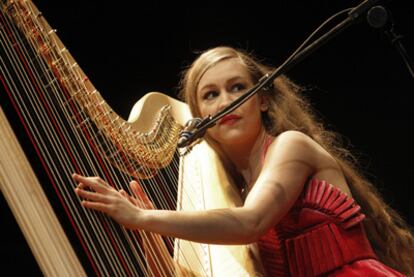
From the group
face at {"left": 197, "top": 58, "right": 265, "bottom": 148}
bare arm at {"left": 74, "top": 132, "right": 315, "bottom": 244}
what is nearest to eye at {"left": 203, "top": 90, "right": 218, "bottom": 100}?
face at {"left": 197, "top": 58, "right": 265, "bottom": 148}

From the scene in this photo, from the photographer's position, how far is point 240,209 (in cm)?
138

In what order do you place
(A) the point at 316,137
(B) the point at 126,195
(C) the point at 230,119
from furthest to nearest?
1. (A) the point at 316,137
2. (C) the point at 230,119
3. (B) the point at 126,195

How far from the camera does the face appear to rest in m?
1.72

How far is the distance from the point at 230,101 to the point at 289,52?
1.00 m

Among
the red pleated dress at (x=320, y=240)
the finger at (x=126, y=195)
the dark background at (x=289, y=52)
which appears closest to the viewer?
the finger at (x=126, y=195)

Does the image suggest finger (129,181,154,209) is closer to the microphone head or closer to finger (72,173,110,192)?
finger (72,173,110,192)

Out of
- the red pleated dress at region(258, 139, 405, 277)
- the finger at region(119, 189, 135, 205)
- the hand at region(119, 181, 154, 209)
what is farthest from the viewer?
the red pleated dress at region(258, 139, 405, 277)

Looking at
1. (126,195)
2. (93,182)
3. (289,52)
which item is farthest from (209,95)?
(289,52)

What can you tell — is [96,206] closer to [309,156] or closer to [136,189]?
[136,189]

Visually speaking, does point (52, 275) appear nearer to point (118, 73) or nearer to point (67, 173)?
point (67, 173)

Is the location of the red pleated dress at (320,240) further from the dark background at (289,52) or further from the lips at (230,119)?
the dark background at (289,52)

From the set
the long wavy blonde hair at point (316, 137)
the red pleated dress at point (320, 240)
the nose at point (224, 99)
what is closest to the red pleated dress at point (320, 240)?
the red pleated dress at point (320, 240)

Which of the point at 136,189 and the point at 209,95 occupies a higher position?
the point at 209,95

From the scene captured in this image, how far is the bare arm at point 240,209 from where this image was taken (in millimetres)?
1182
